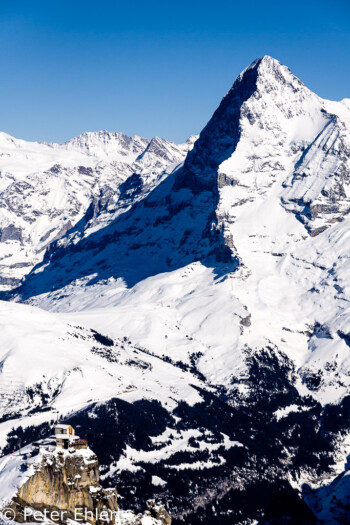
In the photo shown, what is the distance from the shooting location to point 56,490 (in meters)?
93.0

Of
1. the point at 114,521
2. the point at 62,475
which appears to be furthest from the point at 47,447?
the point at 114,521

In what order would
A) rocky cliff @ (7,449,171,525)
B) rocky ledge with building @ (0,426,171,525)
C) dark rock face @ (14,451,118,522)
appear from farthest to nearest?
dark rock face @ (14,451,118,522), rocky cliff @ (7,449,171,525), rocky ledge with building @ (0,426,171,525)

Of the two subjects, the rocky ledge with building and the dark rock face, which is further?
the dark rock face

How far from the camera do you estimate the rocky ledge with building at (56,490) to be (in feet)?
296

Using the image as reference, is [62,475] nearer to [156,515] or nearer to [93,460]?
[93,460]

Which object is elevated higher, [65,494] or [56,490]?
[56,490]

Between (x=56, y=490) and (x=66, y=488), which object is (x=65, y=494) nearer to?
(x=66, y=488)

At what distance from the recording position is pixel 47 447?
9875cm

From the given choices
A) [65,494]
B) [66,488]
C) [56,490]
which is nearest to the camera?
[56,490]

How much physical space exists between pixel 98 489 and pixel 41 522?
1131cm

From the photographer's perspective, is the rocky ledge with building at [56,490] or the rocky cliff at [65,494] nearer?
the rocky ledge with building at [56,490]

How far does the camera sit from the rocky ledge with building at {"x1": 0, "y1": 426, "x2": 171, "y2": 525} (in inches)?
3548

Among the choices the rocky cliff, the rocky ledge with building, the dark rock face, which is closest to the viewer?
the rocky ledge with building

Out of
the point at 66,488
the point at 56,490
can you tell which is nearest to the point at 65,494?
the point at 66,488
